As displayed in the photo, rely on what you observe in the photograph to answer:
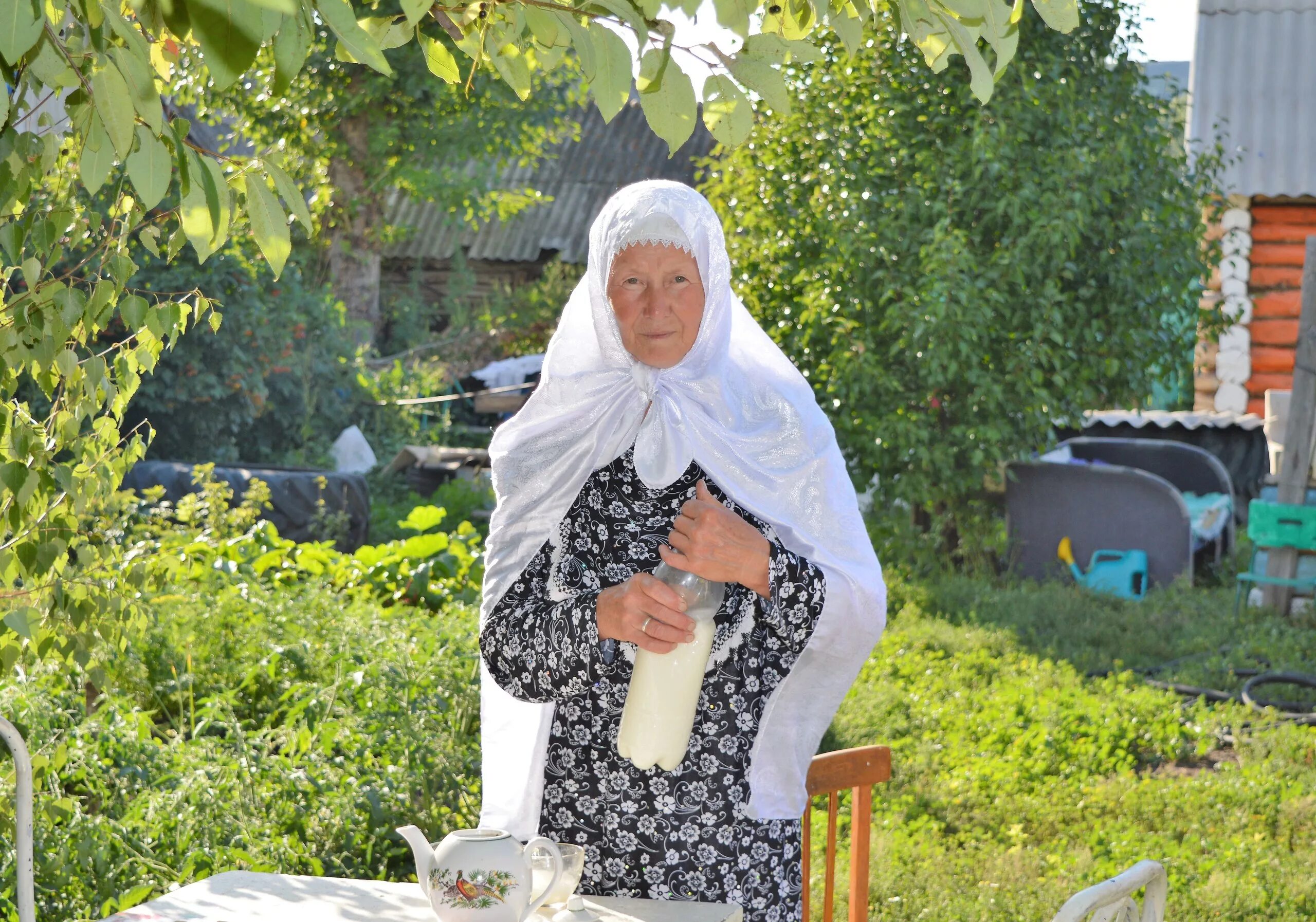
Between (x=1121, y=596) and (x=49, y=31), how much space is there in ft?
22.1

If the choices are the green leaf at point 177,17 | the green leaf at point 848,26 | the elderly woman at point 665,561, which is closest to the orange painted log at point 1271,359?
the elderly woman at point 665,561

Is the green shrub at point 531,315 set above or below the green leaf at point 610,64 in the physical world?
above

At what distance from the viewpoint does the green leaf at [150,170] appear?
1116 millimetres

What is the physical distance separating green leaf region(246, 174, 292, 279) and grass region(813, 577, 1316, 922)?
281 centimetres

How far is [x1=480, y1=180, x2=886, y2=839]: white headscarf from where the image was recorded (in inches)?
87.9

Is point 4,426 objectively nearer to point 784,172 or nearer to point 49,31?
point 49,31

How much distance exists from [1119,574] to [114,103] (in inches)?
278

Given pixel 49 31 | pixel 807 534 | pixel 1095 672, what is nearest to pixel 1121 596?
pixel 1095 672

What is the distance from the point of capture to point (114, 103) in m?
1.10

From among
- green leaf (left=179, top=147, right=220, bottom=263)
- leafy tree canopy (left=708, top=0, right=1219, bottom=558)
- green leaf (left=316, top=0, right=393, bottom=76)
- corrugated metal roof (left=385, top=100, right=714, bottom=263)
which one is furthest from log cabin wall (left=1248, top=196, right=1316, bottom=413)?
green leaf (left=316, top=0, right=393, bottom=76)

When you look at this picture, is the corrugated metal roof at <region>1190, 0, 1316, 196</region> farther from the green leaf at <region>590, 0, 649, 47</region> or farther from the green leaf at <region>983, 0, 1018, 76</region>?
the green leaf at <region>590, 0, 649, 47</region>

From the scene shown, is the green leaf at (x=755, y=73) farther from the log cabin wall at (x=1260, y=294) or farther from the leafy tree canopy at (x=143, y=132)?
the log cabin wall at (x=1260, y=294)

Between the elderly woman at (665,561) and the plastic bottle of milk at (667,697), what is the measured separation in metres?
0.09

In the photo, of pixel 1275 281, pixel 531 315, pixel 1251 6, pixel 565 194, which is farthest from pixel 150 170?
pixel 565 194
